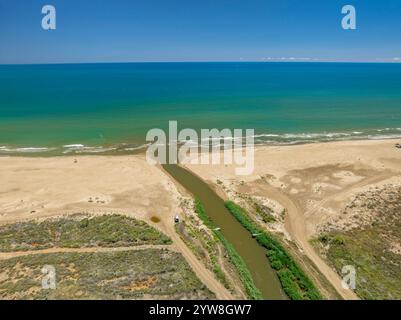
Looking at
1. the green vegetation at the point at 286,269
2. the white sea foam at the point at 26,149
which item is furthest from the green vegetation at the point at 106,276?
the white sea foam at the point at 26,149

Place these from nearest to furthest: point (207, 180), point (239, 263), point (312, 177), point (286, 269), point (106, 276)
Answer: point (106, 276) < point (286, 269) < point (239, 263) < point (207, 180) < point (312, 177)

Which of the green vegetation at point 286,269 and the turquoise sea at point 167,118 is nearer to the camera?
the green vegetation at point 286,269

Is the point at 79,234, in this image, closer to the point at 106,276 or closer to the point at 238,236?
the point at 106,276

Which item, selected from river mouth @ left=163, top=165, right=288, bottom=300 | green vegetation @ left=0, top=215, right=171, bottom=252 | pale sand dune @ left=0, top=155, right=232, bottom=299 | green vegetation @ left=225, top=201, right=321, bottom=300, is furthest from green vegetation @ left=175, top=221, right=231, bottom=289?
green vegetation @ left=225, top=201, right=321, bottom=300

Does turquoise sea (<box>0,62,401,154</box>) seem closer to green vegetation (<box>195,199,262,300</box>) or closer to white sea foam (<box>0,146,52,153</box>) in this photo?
white sea foam (<box>0,146,52,153</box>)

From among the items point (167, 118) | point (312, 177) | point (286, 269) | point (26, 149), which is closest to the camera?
point (286, 269)

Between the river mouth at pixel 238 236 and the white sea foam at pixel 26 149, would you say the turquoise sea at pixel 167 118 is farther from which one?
the river mouth at pixel 238 236

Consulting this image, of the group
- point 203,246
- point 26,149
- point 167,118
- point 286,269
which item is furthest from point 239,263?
point 167,118
